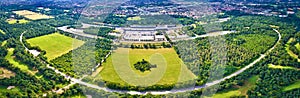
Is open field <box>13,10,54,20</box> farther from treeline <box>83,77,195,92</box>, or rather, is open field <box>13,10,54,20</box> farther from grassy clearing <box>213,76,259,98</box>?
grassy clearing <box>213,76,259,98</box>

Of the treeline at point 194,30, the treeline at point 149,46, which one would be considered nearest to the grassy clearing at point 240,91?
the treeline at point 149,46

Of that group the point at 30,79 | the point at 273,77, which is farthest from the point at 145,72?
the point at 273,77

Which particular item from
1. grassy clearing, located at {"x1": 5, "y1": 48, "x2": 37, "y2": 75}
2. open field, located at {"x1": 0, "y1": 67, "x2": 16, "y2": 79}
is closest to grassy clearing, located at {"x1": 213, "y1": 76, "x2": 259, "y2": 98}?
grassy clearing, located at {"x1": 5, "y1": 48, "x2": 37, "y2": 75}

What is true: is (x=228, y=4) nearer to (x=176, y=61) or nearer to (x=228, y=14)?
(x=228, y=14)

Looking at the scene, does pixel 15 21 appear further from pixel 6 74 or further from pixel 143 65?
pixel 143 65

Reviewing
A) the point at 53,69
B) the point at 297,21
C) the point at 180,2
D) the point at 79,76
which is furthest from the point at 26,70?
the point at 180,2

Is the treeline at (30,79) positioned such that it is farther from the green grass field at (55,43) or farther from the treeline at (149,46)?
the treeline at (149,46)
